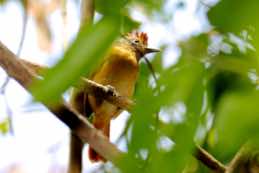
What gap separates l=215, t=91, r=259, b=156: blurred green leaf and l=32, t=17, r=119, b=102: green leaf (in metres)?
0.12

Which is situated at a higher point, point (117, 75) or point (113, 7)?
point (113, 7)

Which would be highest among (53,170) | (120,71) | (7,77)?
(7,77)

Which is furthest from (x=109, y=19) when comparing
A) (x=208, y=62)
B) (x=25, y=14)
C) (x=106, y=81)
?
(x=106, y=81)

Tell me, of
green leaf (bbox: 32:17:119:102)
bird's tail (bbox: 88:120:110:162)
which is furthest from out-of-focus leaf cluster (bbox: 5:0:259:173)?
bird's tail (bbox: 88:120:110:162)

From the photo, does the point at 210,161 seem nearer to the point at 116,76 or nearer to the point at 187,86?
the point at 187,86

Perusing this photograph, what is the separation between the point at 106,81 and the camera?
6.75 ft

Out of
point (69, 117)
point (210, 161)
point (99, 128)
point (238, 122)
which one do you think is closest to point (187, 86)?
point (238, 122)

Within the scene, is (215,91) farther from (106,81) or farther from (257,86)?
(106,81)

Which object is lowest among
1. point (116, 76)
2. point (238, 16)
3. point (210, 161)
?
point (210, 161)

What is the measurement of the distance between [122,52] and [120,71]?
0.26 feet

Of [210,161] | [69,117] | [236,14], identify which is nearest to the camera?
[236,14]

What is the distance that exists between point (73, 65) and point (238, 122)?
15 cm

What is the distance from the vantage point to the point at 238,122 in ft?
1.54

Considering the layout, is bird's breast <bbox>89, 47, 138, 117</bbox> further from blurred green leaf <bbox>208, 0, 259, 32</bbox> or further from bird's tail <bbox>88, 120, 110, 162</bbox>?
blurred green leaf <bbox>208, 0, 259, 32</bbox>
